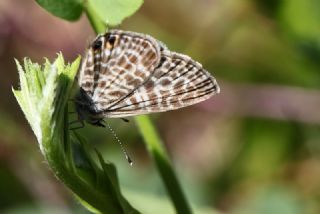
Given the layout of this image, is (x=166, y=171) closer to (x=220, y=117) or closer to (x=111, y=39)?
(x=111, y=39)

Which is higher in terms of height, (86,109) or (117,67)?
(117,67)

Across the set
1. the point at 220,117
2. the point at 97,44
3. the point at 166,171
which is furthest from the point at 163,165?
the point at 220,117

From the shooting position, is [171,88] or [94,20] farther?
[171,88]

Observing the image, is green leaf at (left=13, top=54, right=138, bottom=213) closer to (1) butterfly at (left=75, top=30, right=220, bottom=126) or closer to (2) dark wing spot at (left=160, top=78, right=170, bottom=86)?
(1) butterfly at (left=75, top=30, right=220, bottom=126)

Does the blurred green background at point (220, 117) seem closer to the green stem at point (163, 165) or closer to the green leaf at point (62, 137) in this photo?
the green stem at point (163, 165)

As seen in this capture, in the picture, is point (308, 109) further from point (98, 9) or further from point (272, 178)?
point (98, 9)

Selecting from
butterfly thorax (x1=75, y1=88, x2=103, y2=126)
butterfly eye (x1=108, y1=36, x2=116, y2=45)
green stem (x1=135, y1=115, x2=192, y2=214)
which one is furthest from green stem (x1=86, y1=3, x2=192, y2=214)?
butterfly thorax (x1=75, y1=88, x2=103, y2=126)

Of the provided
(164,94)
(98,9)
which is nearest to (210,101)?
(164,94)

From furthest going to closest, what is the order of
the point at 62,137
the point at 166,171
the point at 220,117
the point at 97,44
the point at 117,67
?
the point at 220,117
the point at 117,67
the point at 97,44
the point at 166,171
the point at 62,137
